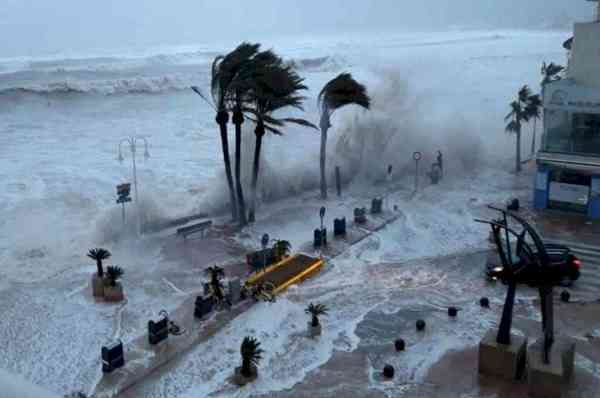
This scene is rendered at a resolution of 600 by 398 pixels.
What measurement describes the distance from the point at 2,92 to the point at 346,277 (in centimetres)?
5551

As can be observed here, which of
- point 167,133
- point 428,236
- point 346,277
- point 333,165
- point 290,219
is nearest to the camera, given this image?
point 346,277

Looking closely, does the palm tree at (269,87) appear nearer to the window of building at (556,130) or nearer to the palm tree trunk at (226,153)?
the palm tree trunk at (226,153)

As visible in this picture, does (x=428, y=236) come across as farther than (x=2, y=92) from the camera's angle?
No

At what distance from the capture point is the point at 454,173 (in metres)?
31.6

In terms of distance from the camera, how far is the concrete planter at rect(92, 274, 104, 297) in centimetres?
1702

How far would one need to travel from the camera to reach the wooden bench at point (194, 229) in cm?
2184

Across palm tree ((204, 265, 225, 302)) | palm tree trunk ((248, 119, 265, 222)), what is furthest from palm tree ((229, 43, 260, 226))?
palm tree ((204, 265, 225, 302))

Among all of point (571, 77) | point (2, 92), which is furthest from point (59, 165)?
point (2, 92)

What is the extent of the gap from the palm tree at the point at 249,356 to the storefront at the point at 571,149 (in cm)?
1524

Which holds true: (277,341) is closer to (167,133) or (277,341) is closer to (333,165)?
(333,165)

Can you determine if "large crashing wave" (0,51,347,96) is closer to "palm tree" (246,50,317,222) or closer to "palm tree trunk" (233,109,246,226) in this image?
"palm tree" (246,50,317,222)

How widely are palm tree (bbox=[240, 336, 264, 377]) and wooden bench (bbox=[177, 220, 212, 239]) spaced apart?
30.4ft

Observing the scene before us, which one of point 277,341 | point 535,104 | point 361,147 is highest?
point 535,104

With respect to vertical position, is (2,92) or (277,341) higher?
(2,92)
